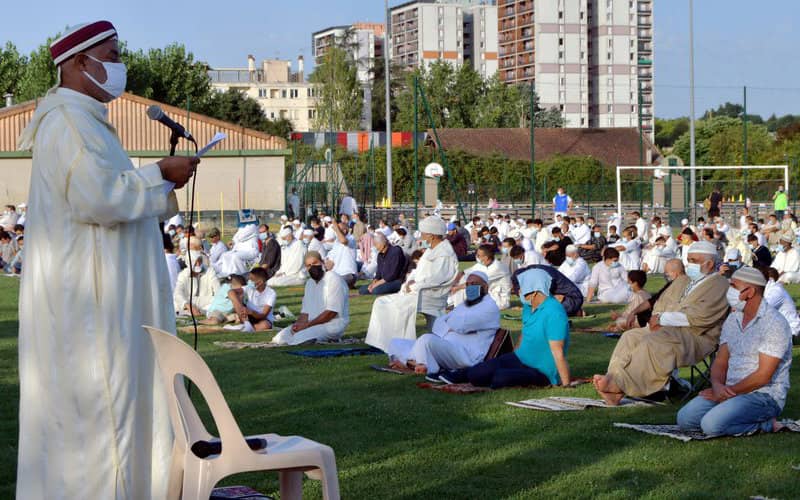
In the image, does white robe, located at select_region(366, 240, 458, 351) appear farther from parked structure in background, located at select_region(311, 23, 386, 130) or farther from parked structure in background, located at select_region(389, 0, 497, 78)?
parked structure in background, located at select_region(389, 0, 497, 78)

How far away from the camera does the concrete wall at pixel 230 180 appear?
159 ft

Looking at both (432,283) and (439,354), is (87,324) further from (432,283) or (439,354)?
(432,283)

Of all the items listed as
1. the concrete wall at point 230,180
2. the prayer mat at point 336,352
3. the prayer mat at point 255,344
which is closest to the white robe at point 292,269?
the prayer mat at point 255,344

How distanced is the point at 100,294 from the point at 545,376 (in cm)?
664

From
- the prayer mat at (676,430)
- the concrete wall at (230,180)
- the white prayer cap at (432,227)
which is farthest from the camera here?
the concrete wall at (230,180)

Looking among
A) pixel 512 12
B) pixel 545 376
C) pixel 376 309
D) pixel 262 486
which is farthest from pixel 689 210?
pixel 512 12

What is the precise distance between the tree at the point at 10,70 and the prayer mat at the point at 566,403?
74.3 metres

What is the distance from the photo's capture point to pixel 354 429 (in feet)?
28.4

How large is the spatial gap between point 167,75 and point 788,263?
197 feet

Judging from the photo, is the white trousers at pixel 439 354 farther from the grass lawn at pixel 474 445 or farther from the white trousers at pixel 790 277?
the white trousers at pixel 790 277

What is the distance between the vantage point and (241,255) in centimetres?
2492

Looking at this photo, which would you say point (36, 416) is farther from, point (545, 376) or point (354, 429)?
point (545, 376)

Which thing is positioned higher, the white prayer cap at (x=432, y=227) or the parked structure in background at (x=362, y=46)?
the parked structure in background at (x=362, y=46)

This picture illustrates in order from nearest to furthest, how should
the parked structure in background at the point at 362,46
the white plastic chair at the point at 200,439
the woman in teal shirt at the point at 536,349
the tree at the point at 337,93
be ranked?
1. the white plastic chair at the point at 200,439
2. the woman in teal shirt at the point at 536,349
3. the tree at the point at 337,93
4. the parked structure in background at the point at 362,46
